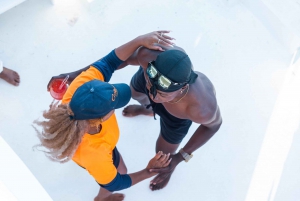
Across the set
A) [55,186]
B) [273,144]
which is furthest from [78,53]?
[273,144]

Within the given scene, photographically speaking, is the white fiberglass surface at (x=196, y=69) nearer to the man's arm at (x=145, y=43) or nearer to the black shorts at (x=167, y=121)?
the black shorts at (x=167, y=121)

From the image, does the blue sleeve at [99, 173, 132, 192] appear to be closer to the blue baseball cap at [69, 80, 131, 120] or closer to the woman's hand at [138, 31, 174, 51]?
the blue baseball cap at [69, 80, 131, 120]

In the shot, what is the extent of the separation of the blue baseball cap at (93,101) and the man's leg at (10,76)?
108 centimetres

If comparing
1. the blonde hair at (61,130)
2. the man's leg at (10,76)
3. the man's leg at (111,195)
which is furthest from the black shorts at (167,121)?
the man's leg at (10,76)

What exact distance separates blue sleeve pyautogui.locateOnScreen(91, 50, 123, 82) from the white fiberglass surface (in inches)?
25.6

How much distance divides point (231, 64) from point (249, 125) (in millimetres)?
434

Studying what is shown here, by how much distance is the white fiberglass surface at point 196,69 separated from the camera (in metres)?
1.87

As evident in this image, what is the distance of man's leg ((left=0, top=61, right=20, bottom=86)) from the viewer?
1.92 meters

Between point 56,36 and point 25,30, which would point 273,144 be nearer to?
point 56,36

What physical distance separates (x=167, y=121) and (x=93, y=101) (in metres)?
0.58

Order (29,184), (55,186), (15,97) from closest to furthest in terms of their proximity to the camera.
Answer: (29,184) < (55,186) < (15,97)

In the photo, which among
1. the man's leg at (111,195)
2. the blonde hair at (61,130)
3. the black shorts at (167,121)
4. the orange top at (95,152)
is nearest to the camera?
the blonde hair at (61,130)

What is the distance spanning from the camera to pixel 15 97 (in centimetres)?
195

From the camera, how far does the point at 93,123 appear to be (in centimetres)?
107
